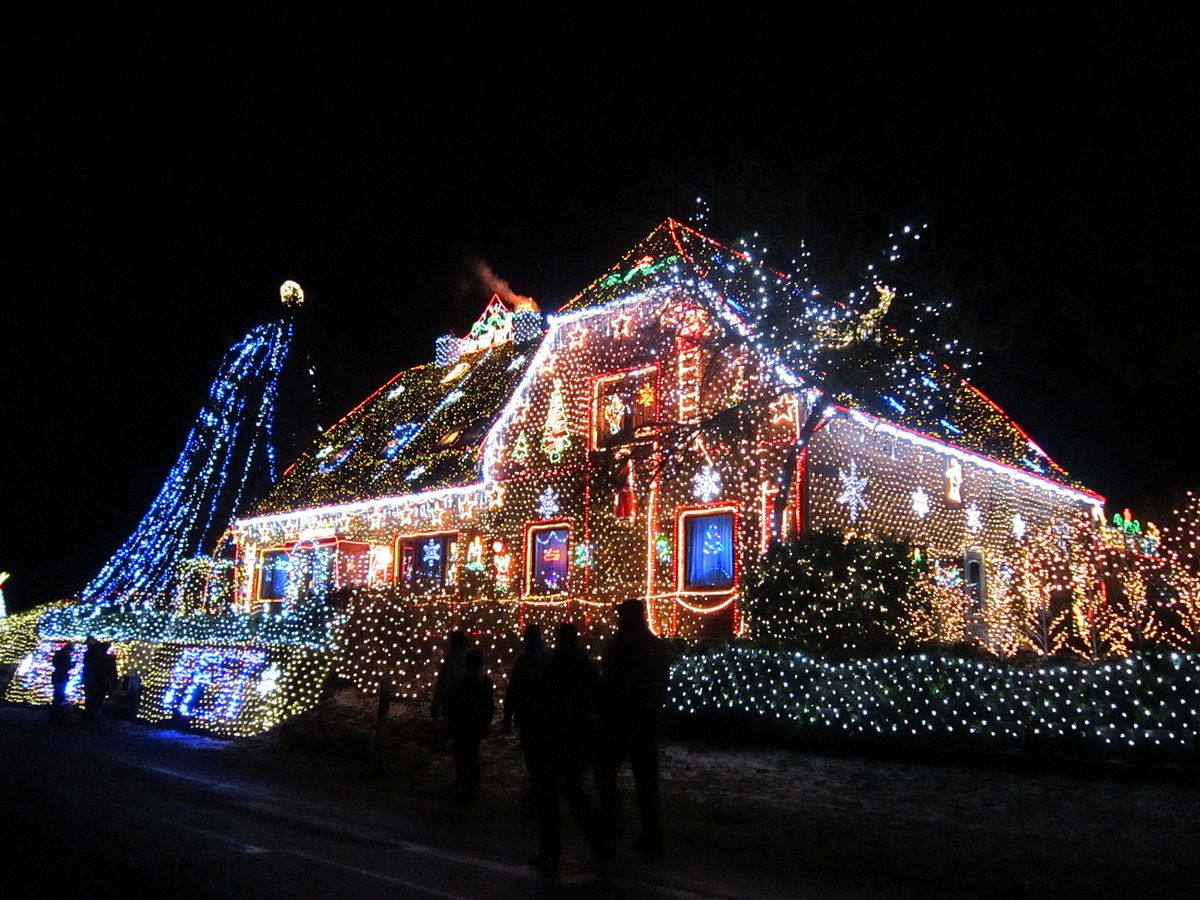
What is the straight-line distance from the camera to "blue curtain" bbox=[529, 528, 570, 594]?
2052 centimetres

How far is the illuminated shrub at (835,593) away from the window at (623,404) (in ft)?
18.8

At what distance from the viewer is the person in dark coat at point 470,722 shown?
10.1m

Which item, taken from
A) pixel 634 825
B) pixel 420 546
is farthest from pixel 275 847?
pixel 420 546

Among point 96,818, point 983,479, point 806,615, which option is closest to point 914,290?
point 806,615

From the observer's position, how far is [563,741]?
22.9ft

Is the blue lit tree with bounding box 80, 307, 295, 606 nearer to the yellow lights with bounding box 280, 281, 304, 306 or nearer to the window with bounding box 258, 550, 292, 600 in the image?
the yellow lights with bounding box 280, 281, 304, 306

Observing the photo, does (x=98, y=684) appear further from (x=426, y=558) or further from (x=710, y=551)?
(x=710, y=551)

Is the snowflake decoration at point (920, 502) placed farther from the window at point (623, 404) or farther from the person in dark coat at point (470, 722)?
the person in dark coat at point (470, 722)

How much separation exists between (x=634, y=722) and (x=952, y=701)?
4.99 m

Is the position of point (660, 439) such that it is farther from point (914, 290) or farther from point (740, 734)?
point (740, 734)

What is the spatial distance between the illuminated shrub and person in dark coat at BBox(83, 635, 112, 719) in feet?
43.0

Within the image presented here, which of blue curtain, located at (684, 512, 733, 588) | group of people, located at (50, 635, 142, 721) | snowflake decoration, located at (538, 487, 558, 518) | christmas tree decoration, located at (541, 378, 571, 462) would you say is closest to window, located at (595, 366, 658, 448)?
christmas tree decoration, located at (541, 378, 571, 462)

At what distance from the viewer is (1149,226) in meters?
11.6

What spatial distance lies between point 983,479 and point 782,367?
7.66 meters
